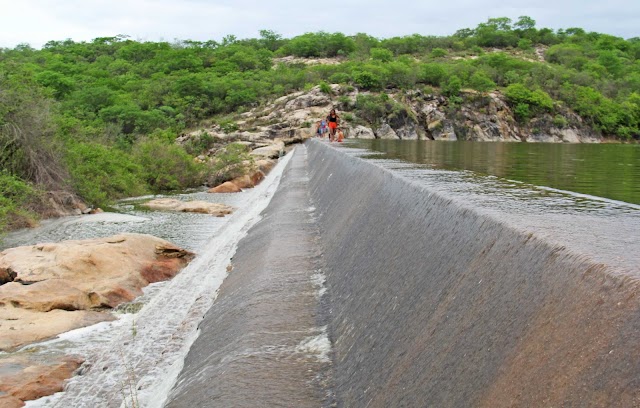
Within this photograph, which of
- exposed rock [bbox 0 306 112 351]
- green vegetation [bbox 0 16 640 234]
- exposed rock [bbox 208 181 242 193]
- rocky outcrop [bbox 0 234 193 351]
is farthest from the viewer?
exposed rock [bbox 208 181 242 193]

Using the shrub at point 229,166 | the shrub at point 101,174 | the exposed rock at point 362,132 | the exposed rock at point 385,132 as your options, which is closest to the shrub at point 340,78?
the exposed rock at point 385,132

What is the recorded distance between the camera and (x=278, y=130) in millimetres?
50438

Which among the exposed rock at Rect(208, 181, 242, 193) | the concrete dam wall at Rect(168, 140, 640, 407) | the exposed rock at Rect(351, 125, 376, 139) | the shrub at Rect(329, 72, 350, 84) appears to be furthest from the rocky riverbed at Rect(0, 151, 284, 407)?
the shrub at Rect(329, 72, 350, 84)

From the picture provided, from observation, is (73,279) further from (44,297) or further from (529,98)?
(529,98)

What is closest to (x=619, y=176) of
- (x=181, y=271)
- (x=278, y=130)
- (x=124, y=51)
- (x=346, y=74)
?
(x=181, y=271)

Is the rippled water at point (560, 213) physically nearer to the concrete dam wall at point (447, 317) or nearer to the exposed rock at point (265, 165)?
the concrete dam wall at point (447, 317)

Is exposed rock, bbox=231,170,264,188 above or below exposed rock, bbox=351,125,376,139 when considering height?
below

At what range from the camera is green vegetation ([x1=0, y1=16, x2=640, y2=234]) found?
67.6 feet

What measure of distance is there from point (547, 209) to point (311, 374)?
92.8 inches

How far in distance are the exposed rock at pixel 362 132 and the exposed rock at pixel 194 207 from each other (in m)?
33.2

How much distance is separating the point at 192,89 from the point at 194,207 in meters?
42.1

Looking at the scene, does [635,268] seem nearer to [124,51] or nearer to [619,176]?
[619,176]

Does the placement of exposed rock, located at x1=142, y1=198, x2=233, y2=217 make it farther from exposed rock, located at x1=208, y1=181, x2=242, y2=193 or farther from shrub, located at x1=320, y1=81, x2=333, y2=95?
shrub, located at x1=320, y1=81, x2=333, y2=95

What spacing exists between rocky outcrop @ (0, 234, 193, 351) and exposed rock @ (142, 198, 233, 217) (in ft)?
22.2
